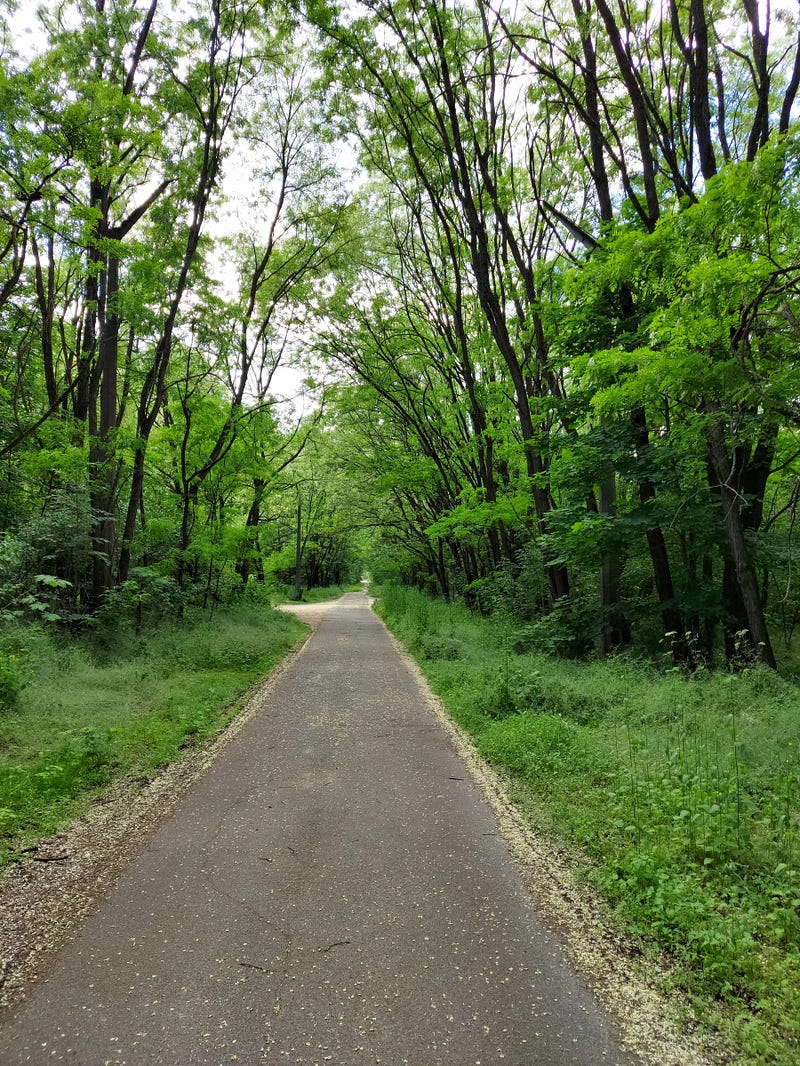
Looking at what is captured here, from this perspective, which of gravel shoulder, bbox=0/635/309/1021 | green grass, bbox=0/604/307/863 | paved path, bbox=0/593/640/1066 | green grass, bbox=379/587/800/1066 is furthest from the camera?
green grass, bbox=0/604/307/863

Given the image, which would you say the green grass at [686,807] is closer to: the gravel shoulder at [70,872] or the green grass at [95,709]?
the gravel shoulder at [70,872]

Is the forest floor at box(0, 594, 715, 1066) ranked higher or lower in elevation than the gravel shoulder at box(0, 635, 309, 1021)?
lower

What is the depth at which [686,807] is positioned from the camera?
3834 millimetres

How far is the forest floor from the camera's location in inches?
90.9

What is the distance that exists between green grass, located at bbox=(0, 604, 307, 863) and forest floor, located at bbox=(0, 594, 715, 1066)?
0.38m

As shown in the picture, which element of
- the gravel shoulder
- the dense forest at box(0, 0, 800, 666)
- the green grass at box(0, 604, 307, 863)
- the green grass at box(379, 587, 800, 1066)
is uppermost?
the dense forest at box(0, 0, 800, 666)

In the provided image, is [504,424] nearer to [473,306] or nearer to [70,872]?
[473,306]

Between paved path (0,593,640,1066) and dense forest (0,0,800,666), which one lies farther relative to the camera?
dense forest (0,0,800,666)

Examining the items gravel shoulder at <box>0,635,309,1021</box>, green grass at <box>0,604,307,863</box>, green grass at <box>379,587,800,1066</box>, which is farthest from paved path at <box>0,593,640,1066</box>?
green grass at <box>0,604,307,863</box>

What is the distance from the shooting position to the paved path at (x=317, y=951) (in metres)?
2.28

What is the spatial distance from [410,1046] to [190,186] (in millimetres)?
14506

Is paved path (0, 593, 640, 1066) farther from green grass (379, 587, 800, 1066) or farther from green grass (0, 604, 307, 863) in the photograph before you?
green grass (0, 604, 307, 863)

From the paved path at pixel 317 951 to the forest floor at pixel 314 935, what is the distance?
0.03 ft

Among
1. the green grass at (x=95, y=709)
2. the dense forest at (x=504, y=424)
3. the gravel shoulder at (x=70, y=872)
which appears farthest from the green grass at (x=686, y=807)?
the green grass at (x=95, y=709)
